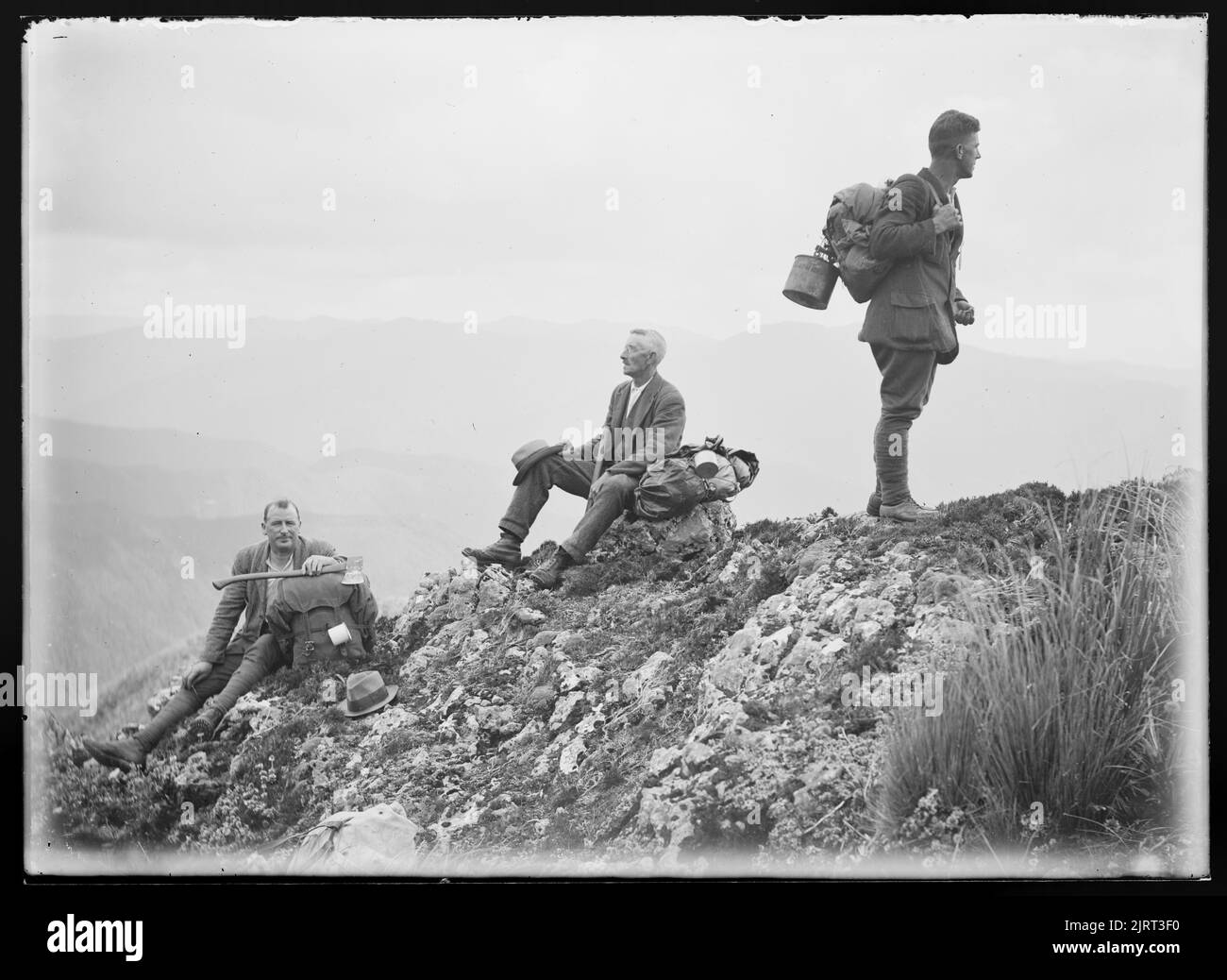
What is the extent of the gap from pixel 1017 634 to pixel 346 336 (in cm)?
516

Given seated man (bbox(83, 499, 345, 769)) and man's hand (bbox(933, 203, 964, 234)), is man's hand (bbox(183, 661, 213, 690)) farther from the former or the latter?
man's hand (bbox(933, 203, 964, 234))

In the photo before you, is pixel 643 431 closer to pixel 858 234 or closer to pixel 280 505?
pixel 858 234

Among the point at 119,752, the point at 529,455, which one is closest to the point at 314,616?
the point at 119,752

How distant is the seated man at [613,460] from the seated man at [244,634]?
4.74ft

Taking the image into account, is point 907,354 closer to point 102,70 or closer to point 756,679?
point 756,679

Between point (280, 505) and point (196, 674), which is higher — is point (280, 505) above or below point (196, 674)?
above

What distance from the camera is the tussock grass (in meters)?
9.04

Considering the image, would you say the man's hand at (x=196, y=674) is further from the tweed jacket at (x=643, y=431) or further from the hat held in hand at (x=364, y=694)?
the tweed jacket at (x=643, y=431)

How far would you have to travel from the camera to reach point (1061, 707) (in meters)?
9.06

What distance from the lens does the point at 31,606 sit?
1040 cm

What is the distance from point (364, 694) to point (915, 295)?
4.63m

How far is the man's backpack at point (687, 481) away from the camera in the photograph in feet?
33.6

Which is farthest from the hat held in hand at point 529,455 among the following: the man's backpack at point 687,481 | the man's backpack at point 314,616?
the man's backpack at point 314,616

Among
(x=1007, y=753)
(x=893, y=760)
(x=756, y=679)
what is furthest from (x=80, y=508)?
(x=1007, y=753)
